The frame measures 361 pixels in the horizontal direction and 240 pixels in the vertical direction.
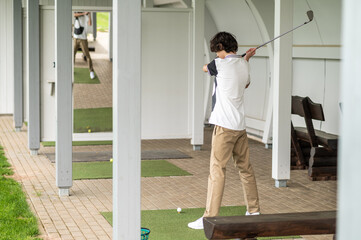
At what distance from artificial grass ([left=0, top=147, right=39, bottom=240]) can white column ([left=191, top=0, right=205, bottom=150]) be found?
4.24m

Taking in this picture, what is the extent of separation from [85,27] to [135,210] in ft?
30.9

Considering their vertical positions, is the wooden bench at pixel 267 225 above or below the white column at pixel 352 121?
below

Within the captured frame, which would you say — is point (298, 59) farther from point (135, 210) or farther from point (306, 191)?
point (135, 210)

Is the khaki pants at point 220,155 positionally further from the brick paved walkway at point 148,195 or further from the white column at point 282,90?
the white column at point 282,90

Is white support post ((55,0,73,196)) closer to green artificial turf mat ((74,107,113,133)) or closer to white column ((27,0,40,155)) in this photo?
white column ((27,0,40,155))

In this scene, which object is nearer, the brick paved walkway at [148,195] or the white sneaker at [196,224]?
the white sneaker at [196,224]

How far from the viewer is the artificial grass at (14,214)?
6332 millimetres

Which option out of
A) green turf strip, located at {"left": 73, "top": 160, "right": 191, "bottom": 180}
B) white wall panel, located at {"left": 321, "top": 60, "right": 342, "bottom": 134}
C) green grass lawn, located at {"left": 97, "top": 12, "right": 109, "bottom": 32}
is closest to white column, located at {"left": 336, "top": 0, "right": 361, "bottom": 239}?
green turf strip, located at {"left": 73, "top": 160, "right": 191, "bottom": 180}

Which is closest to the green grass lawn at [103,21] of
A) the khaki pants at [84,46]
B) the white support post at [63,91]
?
the khaki pants at [84,46]

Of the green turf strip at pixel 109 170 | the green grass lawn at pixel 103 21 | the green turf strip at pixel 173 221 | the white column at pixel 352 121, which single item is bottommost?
the green turf strip at pixel 109 170

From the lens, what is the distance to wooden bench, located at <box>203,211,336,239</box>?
402 centimetres

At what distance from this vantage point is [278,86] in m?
8.57

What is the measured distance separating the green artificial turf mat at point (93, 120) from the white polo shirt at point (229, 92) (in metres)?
7.53

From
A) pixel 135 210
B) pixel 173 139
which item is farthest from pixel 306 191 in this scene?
pixel 173 139
